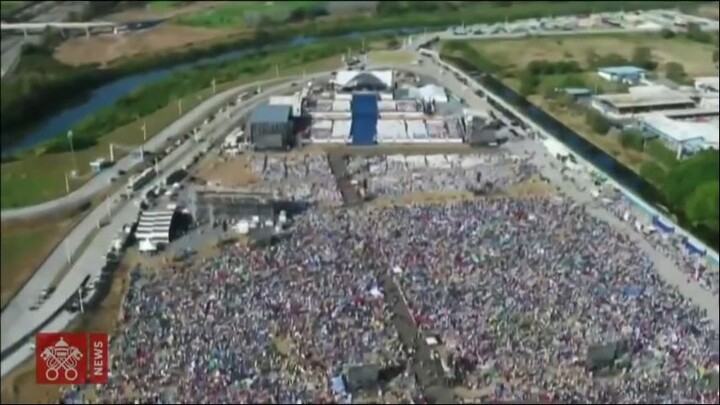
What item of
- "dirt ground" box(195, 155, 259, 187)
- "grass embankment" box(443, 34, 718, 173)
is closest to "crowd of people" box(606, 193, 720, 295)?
"grass embankment" box(443, 34, 718, 173)

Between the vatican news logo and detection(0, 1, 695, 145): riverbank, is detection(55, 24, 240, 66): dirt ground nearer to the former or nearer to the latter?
detection(0, 1, 695, 145): riverbank

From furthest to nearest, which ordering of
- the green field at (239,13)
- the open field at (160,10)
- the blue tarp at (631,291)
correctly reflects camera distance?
the open field at (160,10) → the green field at (239,13) → the blue tarp at (631,291)

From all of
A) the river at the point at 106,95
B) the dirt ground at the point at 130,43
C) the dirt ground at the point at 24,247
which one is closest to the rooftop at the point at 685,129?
the dirt ground at the point at 24,247

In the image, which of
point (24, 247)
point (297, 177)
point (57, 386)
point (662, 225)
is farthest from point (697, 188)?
point (24, 247)

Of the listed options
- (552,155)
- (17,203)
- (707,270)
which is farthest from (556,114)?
(17,203)

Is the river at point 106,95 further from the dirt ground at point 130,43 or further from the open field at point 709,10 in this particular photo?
the open field at point 709,10

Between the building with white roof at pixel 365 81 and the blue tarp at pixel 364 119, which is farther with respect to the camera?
the building with white roof at pixel 365 81

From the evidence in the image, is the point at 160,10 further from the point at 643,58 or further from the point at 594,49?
the point at 643,58
